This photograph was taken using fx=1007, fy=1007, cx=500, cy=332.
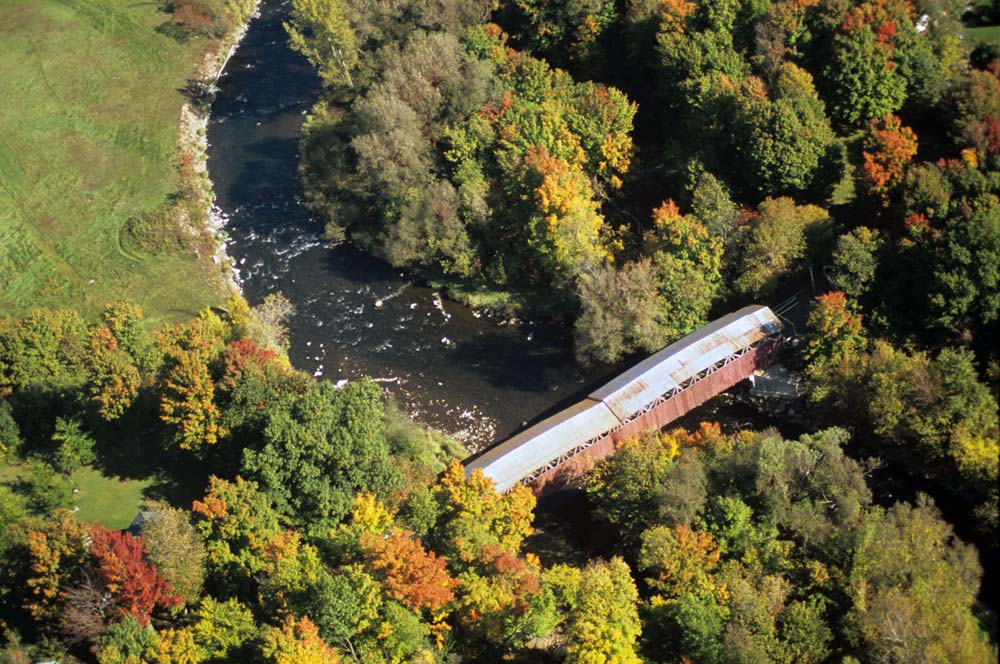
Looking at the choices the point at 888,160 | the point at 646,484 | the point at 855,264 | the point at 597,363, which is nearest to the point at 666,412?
the point at 597,363

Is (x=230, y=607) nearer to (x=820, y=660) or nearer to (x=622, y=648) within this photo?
(x=622, y=648)

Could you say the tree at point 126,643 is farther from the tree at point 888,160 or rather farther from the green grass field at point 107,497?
the tree at point 888,160

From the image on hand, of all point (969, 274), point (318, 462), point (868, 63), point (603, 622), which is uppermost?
point (868, 63)

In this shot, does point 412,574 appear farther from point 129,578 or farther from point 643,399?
point 643,399


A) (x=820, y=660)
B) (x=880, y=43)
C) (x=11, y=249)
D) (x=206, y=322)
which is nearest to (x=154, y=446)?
(x=206, y=322)

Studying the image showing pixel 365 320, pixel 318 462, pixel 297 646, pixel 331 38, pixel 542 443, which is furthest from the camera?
→ pixel 331 38
